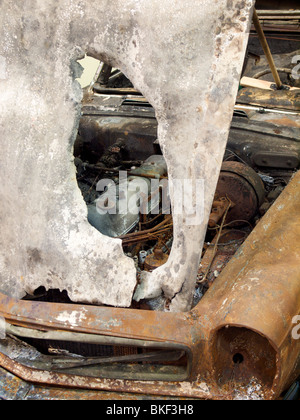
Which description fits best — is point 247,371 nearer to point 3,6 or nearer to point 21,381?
point 21,381

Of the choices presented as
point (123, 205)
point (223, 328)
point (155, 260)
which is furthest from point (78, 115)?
point (223, 328)

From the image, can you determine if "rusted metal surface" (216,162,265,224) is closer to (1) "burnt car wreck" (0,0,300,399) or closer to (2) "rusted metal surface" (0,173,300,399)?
(1) "burnt car wreck" (0,0,300,399)

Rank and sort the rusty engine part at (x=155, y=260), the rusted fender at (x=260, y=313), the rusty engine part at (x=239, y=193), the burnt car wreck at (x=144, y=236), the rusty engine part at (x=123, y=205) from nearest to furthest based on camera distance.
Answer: the rusted fender at (x=260, y=313), the burnt car wreck at (x=144, y=236), the rusty engine part at (x=155, y=260), the rusty engine part at (x=123, y=205), the rusty engine part at (x=239, y=193)

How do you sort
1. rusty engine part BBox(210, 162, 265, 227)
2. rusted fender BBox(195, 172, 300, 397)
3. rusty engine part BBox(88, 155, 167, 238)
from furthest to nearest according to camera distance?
1. rusty engine part BBox(210, 162, 265, 227)
2. rusty engine part BBox(88, 155, 167, 238)
3. rusted fender BBox(195, 172, 300, 397)

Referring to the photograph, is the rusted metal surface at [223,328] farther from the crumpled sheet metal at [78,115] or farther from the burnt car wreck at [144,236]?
the crumpled sheet metal at [78,115]

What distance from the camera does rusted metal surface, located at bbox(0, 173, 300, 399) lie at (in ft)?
4.90

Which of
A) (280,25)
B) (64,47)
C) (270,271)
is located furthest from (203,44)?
(280,25)

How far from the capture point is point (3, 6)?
2.00m

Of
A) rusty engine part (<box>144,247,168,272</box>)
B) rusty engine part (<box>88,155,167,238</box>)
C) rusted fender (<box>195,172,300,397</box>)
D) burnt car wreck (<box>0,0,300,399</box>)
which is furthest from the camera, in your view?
rusty engine part (<box>88,155,167,238</box>)

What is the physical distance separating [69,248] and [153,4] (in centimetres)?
99

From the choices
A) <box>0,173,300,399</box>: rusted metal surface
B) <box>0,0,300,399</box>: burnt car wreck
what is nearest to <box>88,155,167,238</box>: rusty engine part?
<box>0,0,300,399</box>: burnt car wreck

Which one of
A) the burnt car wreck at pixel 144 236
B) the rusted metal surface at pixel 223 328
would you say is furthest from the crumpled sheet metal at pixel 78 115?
the rusted metal surface at pixel 223 328

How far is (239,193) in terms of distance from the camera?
2.29 meters

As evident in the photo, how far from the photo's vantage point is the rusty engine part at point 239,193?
7.47ft
